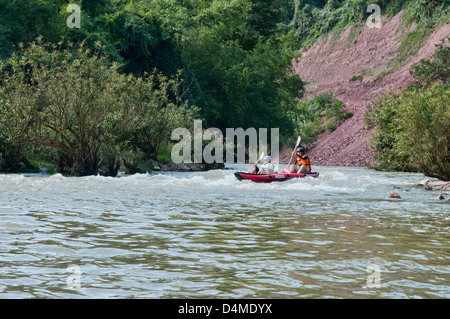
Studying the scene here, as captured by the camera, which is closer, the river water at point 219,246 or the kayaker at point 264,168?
the river water at point 219,246

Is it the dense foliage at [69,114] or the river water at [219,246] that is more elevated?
the dense foliage at [69,114]

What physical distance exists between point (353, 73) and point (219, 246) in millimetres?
64458

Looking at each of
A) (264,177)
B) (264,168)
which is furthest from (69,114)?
(264,177)

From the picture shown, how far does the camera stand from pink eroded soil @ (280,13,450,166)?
5731 cm

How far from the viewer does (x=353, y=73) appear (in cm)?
7006

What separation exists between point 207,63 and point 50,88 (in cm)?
2357

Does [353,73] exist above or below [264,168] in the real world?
above

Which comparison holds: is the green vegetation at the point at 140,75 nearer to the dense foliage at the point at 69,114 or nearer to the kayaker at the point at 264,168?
the dense foliage at the point at 69,114

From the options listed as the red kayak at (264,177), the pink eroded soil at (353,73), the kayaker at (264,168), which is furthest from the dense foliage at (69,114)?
the pink eroded soil at (353,73)

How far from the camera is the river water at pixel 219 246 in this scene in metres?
6.22

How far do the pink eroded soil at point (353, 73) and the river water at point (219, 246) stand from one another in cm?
3888

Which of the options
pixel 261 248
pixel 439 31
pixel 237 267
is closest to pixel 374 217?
pixel 261 248

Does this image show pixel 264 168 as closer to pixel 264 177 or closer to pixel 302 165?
pixel 264 177
